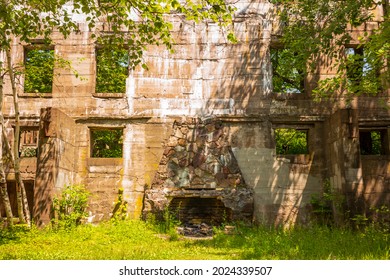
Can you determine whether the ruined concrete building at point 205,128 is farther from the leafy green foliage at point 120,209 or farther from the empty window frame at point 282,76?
the empty window frame at point 282,76

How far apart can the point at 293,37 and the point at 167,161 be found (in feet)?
17.6

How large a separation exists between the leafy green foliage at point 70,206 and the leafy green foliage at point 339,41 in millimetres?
7213

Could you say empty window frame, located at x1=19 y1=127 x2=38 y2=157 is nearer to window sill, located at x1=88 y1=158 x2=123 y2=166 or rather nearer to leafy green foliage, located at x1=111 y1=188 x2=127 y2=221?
window sill, located at x1=88 y1=158 x2=123 y2=166

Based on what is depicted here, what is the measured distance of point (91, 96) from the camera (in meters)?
11.5

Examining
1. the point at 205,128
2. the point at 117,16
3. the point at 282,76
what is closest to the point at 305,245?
the point at 205,128

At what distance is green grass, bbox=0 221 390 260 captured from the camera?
6.39 metres

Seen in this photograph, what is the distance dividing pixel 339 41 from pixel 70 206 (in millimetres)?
8810

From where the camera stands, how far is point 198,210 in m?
11.9

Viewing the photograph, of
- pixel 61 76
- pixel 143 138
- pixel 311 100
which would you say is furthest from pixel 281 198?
pixel 61 76

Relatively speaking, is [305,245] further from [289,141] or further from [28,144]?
[28,144]

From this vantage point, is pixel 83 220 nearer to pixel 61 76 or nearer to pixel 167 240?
pixel 167 240

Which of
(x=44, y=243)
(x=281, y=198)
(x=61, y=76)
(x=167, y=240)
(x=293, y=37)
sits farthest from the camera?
(x=61, y=76)

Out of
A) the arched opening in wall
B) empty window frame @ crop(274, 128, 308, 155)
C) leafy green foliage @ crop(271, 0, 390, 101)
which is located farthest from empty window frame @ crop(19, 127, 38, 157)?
leafy green foliage @ crop(271, 0, 390, 101)

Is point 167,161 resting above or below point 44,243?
above
